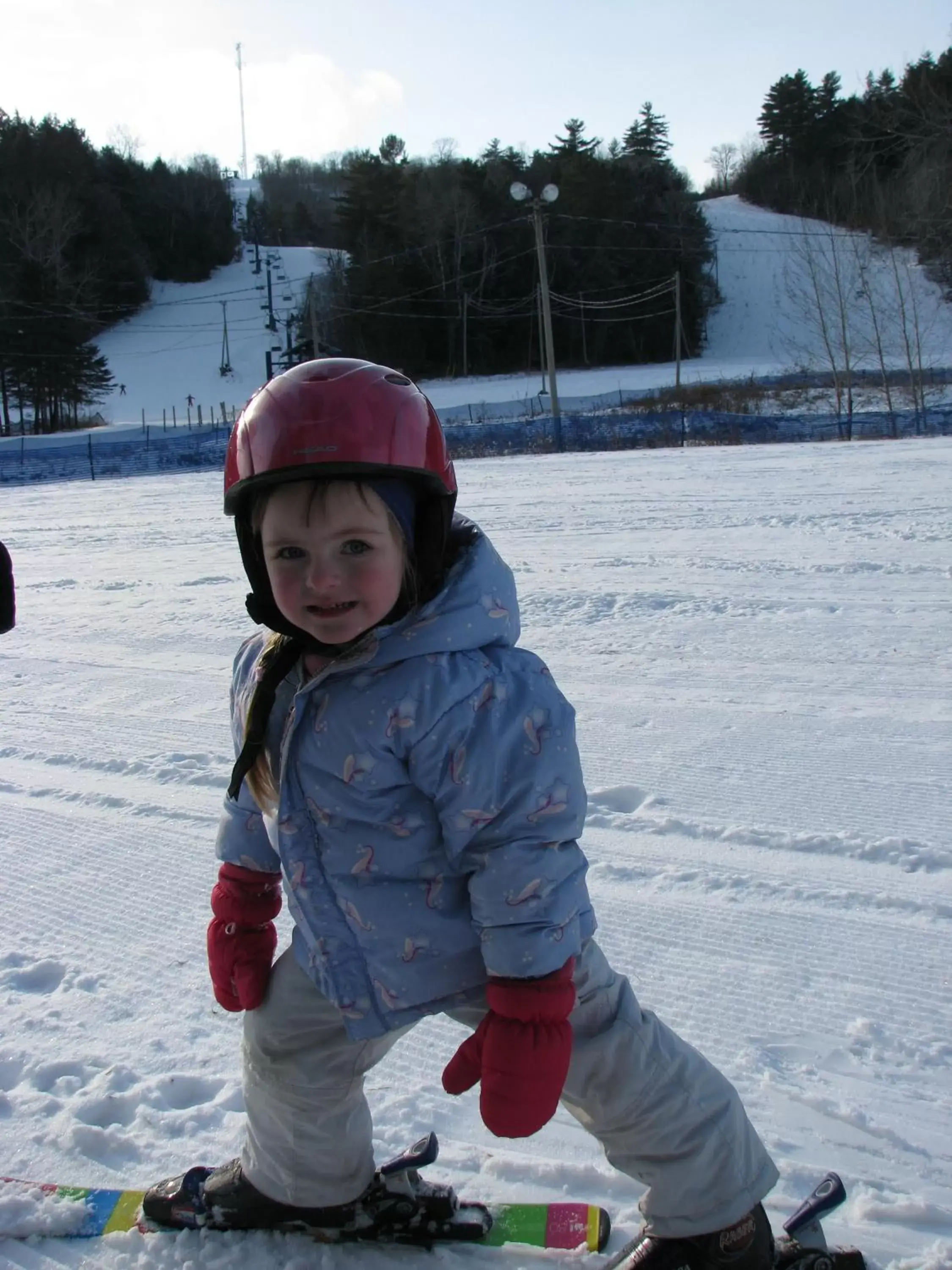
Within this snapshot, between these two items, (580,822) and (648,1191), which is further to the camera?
(648,1191)

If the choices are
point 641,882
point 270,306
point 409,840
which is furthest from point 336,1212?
point 270,306

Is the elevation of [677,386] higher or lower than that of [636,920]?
higher

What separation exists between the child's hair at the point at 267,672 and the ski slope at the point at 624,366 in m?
35.8

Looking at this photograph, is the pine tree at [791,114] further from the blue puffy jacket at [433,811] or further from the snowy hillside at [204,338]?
the blue puffy jacket at [433,811]

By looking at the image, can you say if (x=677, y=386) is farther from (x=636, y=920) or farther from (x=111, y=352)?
(x=636, y=920)

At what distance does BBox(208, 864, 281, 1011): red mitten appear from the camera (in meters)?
1.77

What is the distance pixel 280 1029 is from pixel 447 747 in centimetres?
64

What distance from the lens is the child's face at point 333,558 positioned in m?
1.46

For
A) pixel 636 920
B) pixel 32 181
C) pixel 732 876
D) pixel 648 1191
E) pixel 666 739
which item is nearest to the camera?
pixel 648 1191

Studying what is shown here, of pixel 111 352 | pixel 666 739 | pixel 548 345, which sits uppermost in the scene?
pixel 111 352

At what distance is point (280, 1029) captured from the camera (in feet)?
5.64

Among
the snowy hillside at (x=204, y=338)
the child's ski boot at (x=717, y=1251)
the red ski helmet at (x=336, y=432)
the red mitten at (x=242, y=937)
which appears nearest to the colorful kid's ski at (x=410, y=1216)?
the child's ski boot at (x=717, y=1251)

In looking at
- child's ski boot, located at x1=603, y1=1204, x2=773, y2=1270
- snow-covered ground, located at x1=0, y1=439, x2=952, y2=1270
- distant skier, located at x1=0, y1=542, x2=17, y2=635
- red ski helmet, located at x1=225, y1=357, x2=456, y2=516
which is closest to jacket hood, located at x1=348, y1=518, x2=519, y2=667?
red ski helmet, located at x1=225, y1=357, x2=456, y2=516

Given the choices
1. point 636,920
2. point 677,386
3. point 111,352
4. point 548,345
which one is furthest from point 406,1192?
point 111,352
